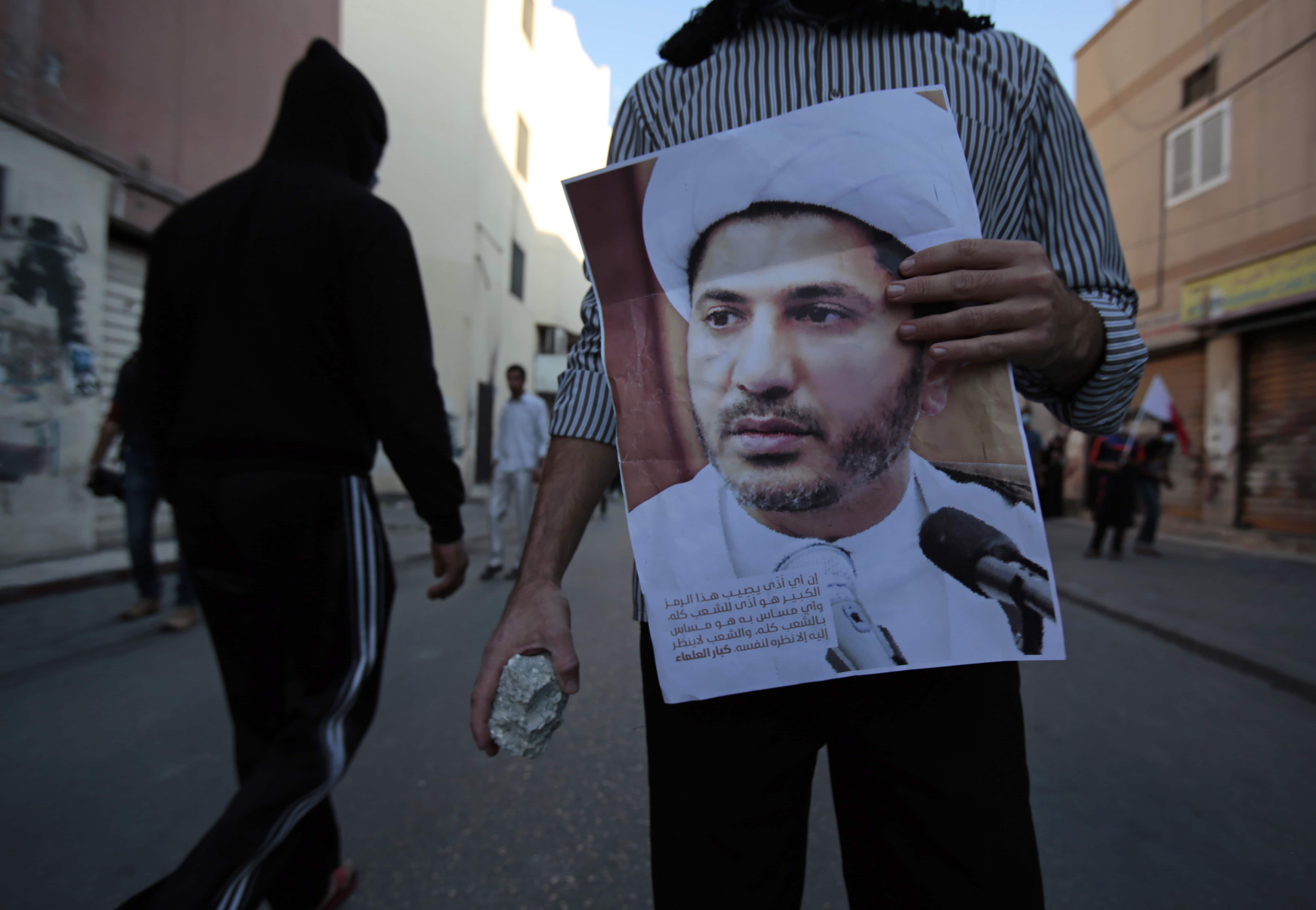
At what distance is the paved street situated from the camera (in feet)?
6.51

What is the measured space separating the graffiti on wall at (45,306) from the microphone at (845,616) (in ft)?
24.2

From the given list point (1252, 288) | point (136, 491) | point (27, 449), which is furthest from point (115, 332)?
point (1252, 288)

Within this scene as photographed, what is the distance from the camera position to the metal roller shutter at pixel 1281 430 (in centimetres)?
959

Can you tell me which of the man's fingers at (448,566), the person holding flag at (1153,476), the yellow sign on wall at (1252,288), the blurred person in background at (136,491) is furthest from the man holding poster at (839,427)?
the yellow sign on wall at (1252,288)

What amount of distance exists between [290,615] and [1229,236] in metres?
13.5

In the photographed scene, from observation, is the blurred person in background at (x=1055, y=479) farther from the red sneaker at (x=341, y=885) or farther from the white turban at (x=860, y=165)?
the white turban at (x=860, y=165)

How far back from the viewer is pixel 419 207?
15148mm

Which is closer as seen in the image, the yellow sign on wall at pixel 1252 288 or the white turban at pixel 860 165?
the white turban at pixel 860 165

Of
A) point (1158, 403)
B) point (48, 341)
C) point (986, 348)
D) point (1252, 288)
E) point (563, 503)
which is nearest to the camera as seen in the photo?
point (986, 348)

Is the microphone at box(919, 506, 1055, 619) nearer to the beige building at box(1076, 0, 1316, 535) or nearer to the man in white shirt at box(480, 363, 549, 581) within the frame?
the man in white shirt at box(480, 363, 549, 581)

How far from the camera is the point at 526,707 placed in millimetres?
889

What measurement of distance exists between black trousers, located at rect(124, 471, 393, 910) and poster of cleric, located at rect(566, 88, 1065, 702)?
2.91 feet

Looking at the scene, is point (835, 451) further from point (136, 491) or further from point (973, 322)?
point (136, 491)

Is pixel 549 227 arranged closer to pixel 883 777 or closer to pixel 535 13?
pixel 535 13
